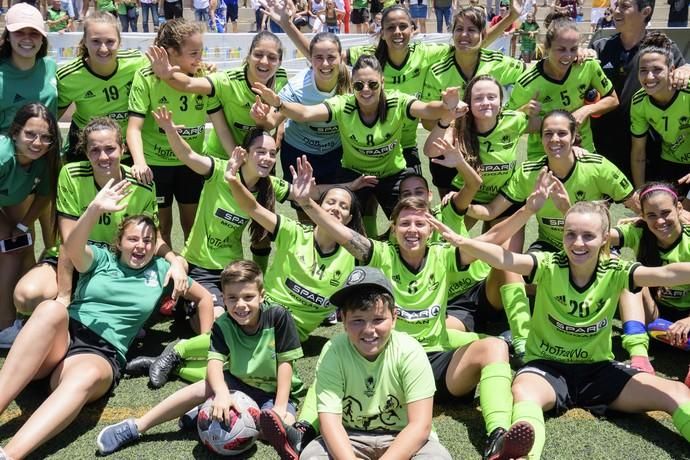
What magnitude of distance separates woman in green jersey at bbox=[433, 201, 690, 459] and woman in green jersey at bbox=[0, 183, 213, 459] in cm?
177

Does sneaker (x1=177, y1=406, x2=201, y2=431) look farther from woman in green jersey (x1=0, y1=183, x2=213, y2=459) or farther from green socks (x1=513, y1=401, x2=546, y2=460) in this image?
green socks (x1=513, y1=401, x2=546, y2=460)

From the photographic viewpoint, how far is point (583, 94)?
606 centimetres

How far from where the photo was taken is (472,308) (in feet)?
16.7

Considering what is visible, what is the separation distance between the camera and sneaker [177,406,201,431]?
3.95m

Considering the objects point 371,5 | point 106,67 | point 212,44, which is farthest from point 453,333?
point 371,5

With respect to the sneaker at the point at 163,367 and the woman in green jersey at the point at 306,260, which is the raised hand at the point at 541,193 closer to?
the woman in green jersey at the point at 306,260

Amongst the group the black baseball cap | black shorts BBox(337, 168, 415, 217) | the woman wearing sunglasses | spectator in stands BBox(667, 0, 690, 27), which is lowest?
the black baseball cap

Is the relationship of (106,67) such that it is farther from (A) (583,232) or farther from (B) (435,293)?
(A) (583,232)

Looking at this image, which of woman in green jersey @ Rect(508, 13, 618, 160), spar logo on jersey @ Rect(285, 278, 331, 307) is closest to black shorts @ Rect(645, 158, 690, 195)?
woman in green jersey @ Rect(508, 13, 618, 160)

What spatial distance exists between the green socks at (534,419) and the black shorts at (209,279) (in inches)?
87.2

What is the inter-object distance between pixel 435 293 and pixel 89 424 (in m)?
2.07

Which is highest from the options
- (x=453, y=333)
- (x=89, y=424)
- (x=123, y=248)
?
(x=123, y=248)

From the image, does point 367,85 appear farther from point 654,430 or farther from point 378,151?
point 654,430

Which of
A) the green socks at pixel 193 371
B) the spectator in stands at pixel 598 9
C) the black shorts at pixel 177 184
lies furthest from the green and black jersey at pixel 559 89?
the spectator in stands at pixel 598 9
